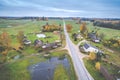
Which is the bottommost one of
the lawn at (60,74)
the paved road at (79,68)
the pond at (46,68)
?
the pond at (46,68)

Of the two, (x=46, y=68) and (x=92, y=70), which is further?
(x=46, y=68)

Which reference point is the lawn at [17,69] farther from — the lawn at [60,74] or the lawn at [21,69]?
the lawn at [60,74]

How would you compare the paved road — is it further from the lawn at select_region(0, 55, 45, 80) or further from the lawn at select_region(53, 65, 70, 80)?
the lawn at select_region(0, 55, 45, 80)

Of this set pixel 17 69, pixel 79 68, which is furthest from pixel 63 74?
pixel 17 69

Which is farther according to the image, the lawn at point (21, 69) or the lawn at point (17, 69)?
the lawn at point (17, 69)

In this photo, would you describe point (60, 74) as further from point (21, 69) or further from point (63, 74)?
point (21, 69)

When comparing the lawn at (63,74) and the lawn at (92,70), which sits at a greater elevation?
the lawn at (92,70)

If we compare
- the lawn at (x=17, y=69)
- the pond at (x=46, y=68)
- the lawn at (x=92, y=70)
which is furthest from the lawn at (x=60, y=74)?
the lawn at (x=17, y=69)

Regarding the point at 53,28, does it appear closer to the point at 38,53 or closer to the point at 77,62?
the point at 38,53
